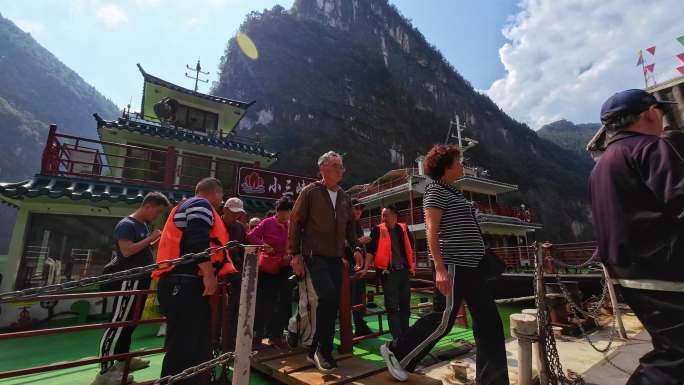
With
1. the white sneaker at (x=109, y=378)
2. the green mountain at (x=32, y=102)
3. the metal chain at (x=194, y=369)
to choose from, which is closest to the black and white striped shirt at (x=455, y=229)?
the metal chain at (x=194, y=369)

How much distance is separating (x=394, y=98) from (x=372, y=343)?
58.8 meters

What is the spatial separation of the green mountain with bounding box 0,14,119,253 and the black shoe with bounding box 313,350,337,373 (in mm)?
71662

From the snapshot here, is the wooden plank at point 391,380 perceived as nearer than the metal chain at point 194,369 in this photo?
No

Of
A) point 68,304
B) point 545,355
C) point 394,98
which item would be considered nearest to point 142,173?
point 68,304

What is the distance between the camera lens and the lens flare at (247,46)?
5800 cm

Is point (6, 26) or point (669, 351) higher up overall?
point (6, 26)

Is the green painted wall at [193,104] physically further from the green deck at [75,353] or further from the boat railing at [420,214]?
the green deck at [75,353]

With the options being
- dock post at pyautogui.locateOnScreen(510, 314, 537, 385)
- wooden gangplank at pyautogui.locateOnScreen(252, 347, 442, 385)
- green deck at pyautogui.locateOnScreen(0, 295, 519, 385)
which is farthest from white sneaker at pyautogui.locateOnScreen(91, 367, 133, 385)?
dock post at pyautogui.locateOnScreen(510, 314, 537, 385)

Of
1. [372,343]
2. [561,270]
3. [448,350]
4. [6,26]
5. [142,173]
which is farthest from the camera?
[6,26]

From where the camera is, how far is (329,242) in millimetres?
2906

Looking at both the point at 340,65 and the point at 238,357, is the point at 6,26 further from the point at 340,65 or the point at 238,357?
the point at 238,357

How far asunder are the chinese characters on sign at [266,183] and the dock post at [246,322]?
7452mm

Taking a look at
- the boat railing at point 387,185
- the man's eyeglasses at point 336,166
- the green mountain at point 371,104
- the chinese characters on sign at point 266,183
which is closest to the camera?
the man's eyeglasses at point 336,166

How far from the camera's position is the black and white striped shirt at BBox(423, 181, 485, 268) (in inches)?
94.3
